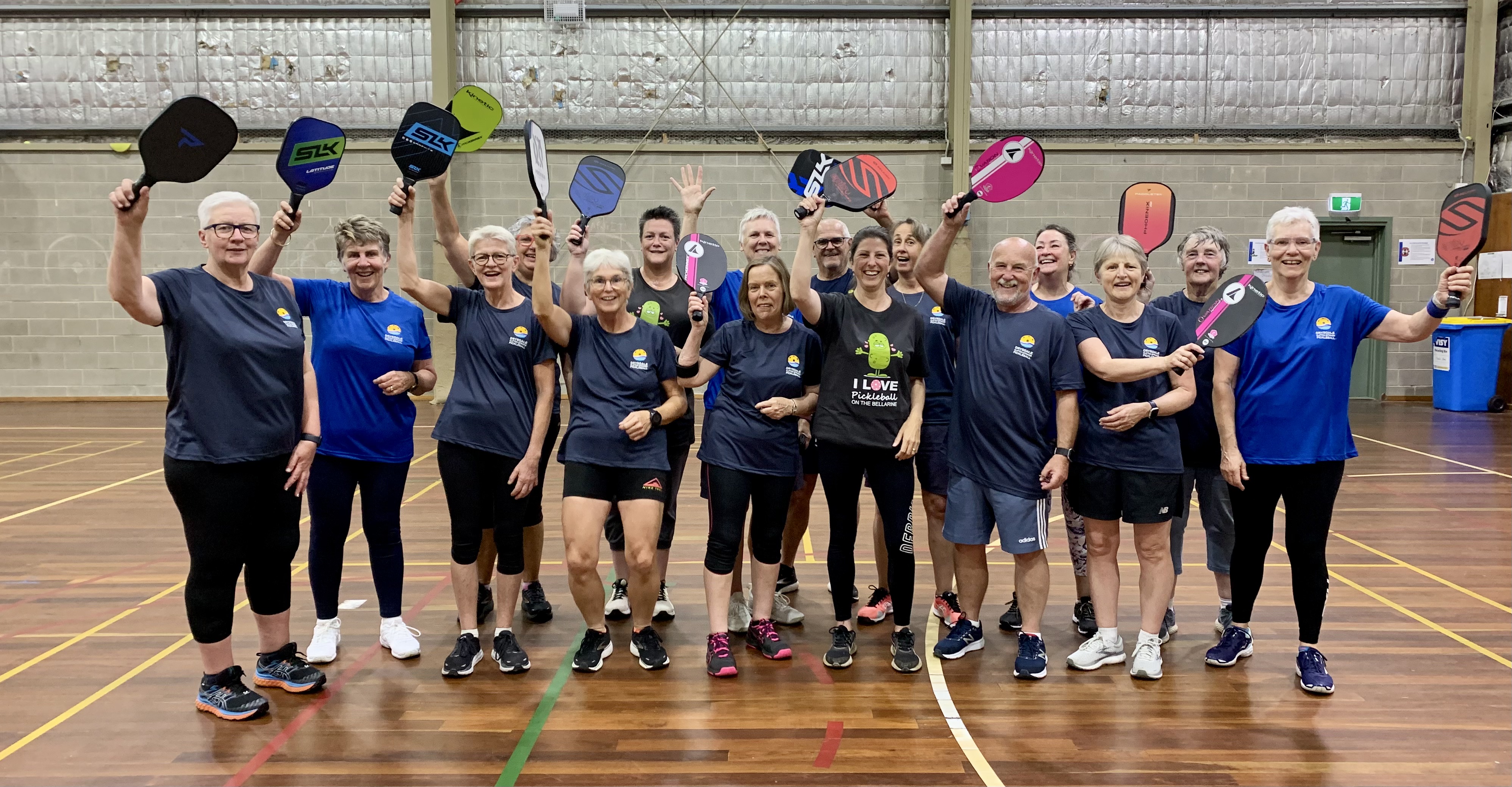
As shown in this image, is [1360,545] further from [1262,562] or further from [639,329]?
[639,329]

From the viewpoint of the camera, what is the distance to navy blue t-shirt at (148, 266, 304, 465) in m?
3.40

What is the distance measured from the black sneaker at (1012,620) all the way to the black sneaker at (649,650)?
166 centimetres

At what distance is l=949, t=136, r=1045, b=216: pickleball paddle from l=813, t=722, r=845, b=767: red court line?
221 cm

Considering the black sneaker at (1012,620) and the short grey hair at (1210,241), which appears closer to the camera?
the short grey hair at (1210,241)

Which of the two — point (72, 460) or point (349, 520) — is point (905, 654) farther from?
point (72, 460)

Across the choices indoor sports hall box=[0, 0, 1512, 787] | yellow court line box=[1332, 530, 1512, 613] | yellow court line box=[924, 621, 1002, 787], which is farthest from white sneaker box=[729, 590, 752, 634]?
yellow court line box=[1332, 530, 1512, 613]

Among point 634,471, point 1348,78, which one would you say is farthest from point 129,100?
point 1348,78

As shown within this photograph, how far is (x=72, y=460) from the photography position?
9203 mm

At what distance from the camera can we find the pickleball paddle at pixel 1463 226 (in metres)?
3.69

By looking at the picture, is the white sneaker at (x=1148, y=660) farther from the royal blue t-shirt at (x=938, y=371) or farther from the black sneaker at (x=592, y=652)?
the black sneaker at (x=592, y=652)

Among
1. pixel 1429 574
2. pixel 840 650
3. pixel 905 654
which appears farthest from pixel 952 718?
pixel 1429 574

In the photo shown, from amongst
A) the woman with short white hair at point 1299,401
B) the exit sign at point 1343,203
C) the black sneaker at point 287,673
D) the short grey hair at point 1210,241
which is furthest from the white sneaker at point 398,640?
the exit sign at point 1343,203

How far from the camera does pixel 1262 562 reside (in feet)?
13.3

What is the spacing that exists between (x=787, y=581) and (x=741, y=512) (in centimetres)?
133
